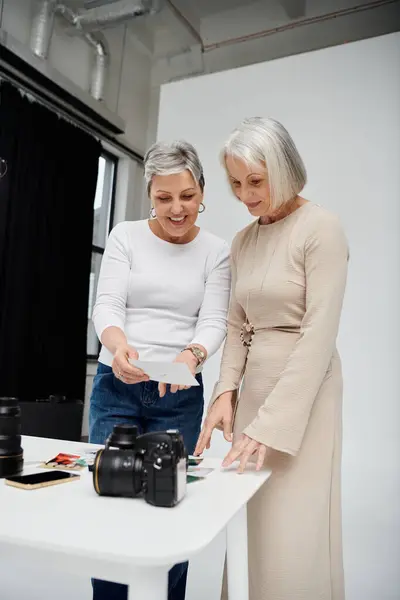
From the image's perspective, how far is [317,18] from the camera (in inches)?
160

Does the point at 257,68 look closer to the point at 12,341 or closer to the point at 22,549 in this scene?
the point at 12,341

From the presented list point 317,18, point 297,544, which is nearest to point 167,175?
point 297,544

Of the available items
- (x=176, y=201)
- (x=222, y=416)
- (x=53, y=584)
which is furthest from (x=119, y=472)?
(x=53, y=584)

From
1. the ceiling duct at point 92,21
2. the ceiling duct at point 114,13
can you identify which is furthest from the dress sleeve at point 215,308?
the ceiling duct at point 114,13

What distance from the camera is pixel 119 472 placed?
0.74 m

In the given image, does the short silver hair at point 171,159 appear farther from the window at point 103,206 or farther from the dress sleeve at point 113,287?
the window at point 103,206

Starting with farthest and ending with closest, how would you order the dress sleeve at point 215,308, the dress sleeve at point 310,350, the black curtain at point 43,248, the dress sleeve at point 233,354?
1. the black curtain at point 43,248
2. the dress sleeve at point 215,308
3. the dress sleeve at point 233,354
4. the dress sleeve at point 310,350

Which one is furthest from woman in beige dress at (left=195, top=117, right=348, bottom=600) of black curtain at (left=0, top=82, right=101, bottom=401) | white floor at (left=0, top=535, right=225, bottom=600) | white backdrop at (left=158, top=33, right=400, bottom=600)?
black curtain at (left=0, top=82, right=101, bottom=401)

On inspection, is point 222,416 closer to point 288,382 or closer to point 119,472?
point 288,382

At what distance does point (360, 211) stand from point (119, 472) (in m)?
2.27

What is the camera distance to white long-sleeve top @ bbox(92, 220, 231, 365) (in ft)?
4.25

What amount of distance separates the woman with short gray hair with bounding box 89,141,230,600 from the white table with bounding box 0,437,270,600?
390mm

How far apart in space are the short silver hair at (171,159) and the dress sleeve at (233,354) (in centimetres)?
22

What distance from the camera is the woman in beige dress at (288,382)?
999mm
